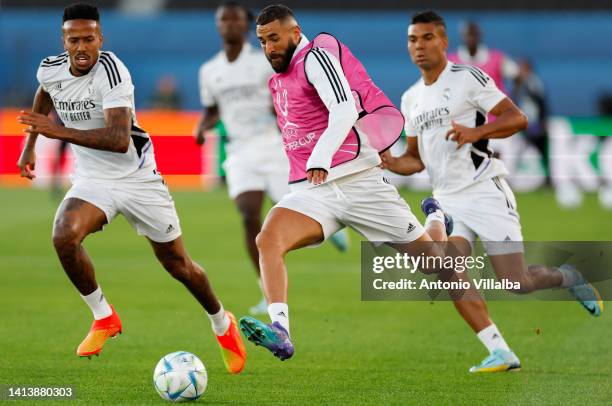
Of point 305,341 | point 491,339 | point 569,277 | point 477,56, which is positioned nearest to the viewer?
point 491,339

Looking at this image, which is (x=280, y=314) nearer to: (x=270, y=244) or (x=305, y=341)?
(x=270, y=244)

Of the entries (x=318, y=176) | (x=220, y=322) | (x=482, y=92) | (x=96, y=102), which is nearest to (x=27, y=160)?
(x=96, y=102)

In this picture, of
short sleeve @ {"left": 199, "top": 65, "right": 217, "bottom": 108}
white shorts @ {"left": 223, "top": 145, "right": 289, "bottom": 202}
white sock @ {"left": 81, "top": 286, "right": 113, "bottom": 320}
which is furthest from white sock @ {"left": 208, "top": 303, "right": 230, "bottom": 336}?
short sleeve @ {"left": 199, "top": 65, "right": 217, "bottom": 108}

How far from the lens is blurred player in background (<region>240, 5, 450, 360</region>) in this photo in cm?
679

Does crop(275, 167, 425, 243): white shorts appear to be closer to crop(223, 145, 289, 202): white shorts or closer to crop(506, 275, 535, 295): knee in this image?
crop(506, 275, 535, 295): knee

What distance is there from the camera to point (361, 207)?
7156mm

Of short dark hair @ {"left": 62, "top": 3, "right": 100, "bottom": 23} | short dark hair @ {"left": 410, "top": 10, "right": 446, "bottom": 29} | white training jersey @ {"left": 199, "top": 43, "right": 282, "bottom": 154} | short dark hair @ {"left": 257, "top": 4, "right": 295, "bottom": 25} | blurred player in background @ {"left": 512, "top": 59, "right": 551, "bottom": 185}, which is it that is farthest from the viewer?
blurred player in background @ {"left": 512, "top": 59, "right": 551, "bottom": 185}

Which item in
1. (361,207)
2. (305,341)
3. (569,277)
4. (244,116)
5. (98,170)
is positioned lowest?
(305,341)

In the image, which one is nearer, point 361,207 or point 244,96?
point 361,207

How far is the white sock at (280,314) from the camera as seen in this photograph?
6.54m

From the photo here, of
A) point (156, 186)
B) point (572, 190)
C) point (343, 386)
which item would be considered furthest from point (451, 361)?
point (572, 190)

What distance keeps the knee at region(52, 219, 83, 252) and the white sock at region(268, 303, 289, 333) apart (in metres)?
1.45

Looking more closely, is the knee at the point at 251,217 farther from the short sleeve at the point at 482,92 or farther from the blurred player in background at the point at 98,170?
the short sleeve at the point at 482,92

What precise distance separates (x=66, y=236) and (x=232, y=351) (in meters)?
1.46
